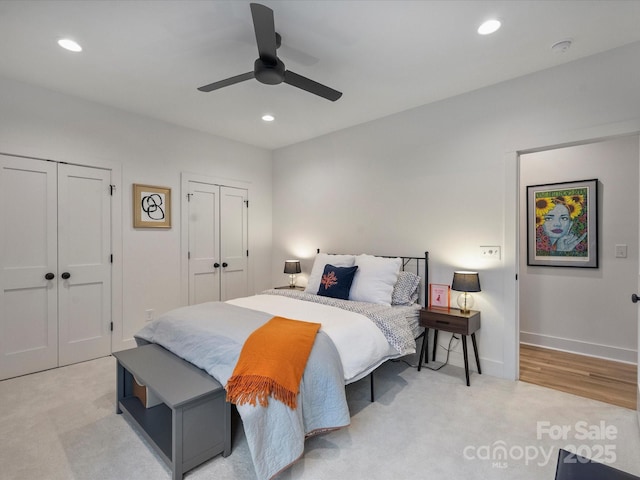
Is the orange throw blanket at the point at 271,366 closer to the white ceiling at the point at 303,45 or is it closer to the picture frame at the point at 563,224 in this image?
the white ceiling at the point at 303,45

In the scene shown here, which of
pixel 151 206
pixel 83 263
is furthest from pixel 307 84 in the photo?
pixel 83 263

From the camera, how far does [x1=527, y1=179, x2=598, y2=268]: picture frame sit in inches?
139

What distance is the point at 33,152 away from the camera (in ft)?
10.2

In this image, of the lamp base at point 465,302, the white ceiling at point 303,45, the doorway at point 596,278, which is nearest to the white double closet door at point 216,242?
the white ceiling at point 303,45

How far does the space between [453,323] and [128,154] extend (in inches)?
152

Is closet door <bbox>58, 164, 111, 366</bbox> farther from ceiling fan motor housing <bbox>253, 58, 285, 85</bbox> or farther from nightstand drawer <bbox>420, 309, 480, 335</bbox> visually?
nightstand drawer <bbox>420, 309, 480, 335</bbox>

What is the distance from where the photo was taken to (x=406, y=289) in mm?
3336

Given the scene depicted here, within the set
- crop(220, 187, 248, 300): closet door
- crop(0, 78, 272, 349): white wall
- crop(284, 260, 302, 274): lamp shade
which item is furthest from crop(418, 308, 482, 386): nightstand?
crop(0, 78, 272, 349): white wall

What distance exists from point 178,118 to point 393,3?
2.86 m

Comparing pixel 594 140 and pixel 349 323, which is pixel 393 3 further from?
pixel 349 323

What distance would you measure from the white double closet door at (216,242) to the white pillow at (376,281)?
208 cm

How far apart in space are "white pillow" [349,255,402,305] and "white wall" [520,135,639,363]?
1.90 m

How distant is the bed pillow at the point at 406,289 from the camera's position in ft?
10.8

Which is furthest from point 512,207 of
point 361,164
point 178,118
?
point 178,118
